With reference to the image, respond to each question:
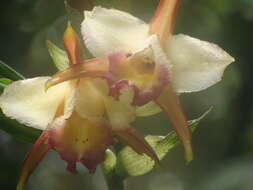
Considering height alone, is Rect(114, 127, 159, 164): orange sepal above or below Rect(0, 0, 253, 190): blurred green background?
above

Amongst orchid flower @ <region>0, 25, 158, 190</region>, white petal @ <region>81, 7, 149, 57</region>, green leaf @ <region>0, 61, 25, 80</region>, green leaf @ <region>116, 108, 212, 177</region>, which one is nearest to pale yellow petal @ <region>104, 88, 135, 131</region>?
orchid flower @ <region>0, 25, 158, 190</region>

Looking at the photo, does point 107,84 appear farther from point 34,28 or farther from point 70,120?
point 34,28

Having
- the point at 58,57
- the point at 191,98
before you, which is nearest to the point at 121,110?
the point at 58,57

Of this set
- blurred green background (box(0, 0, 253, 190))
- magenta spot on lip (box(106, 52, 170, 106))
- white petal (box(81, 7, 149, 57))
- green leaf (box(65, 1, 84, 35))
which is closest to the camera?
magenta spot on lip (box(106, 52, 170, 106))

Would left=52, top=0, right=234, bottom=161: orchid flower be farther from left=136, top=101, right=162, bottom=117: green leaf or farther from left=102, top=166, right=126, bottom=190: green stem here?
left=102, top=166, right=126, bottom=190: green stem

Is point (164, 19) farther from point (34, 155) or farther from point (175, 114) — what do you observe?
point (34, 155)

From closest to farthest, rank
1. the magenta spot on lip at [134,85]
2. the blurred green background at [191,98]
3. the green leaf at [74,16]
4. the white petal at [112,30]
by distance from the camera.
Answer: the magenta spot on lip at [134,85] → the white petal at [112,30] → the green leaf at [74,16] → the blurred green background at [191,98]

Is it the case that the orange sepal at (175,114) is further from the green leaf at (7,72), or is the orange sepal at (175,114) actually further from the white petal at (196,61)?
the green leaf at (7,72)

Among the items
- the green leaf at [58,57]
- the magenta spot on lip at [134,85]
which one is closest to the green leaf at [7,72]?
the green leaf at [58,57]
